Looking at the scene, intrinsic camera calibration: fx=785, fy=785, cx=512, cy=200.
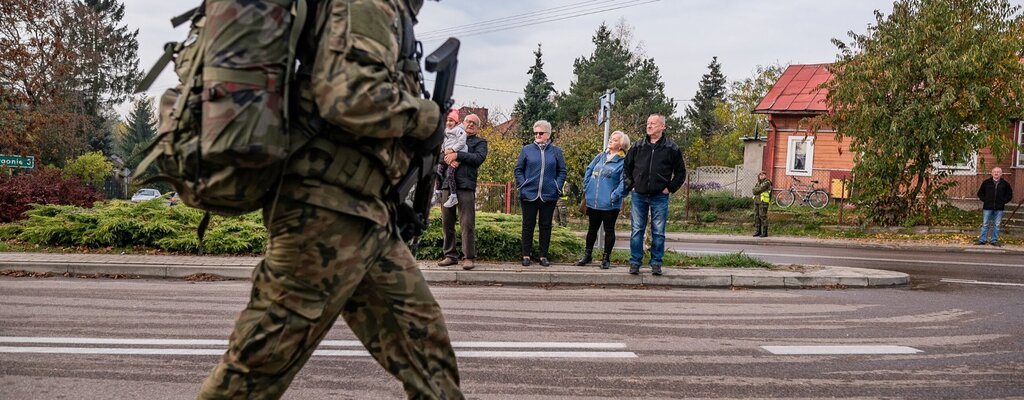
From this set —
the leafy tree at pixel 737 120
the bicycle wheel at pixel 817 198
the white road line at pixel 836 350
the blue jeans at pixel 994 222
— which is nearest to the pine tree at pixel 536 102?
the leafy tree at pixel 737 120

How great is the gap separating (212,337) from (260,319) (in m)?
3.62

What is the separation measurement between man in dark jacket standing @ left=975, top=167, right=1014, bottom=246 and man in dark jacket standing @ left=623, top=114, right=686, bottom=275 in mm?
12680

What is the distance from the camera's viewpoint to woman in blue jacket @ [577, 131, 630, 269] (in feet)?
34.6

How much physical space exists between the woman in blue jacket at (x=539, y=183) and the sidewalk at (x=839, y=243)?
29.2ft

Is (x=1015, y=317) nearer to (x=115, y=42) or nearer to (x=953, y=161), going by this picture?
(x=953, y=161)

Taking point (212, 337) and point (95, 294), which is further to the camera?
point (95, 294)

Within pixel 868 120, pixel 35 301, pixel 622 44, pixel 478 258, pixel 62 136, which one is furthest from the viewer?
pixel 622 44

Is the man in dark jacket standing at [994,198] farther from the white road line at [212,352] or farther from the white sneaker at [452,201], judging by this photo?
the white road line at [212,352]

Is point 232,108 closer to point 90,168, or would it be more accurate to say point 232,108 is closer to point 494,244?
point 494,244

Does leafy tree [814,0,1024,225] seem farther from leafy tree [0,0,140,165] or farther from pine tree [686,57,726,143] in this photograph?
pine tree [686,57,726,143]

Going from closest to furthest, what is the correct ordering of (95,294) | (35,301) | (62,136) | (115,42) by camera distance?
(35,301) → (95,294) → (62,136) → (115,42)

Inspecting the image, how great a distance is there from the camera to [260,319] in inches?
104

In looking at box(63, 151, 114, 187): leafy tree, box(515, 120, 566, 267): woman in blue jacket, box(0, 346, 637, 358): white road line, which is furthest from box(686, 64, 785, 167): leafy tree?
box(0, 346, 637, 358): white road line

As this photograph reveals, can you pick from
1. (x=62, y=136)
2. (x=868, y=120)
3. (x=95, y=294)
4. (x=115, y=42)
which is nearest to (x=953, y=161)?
(x=868, y=120)
